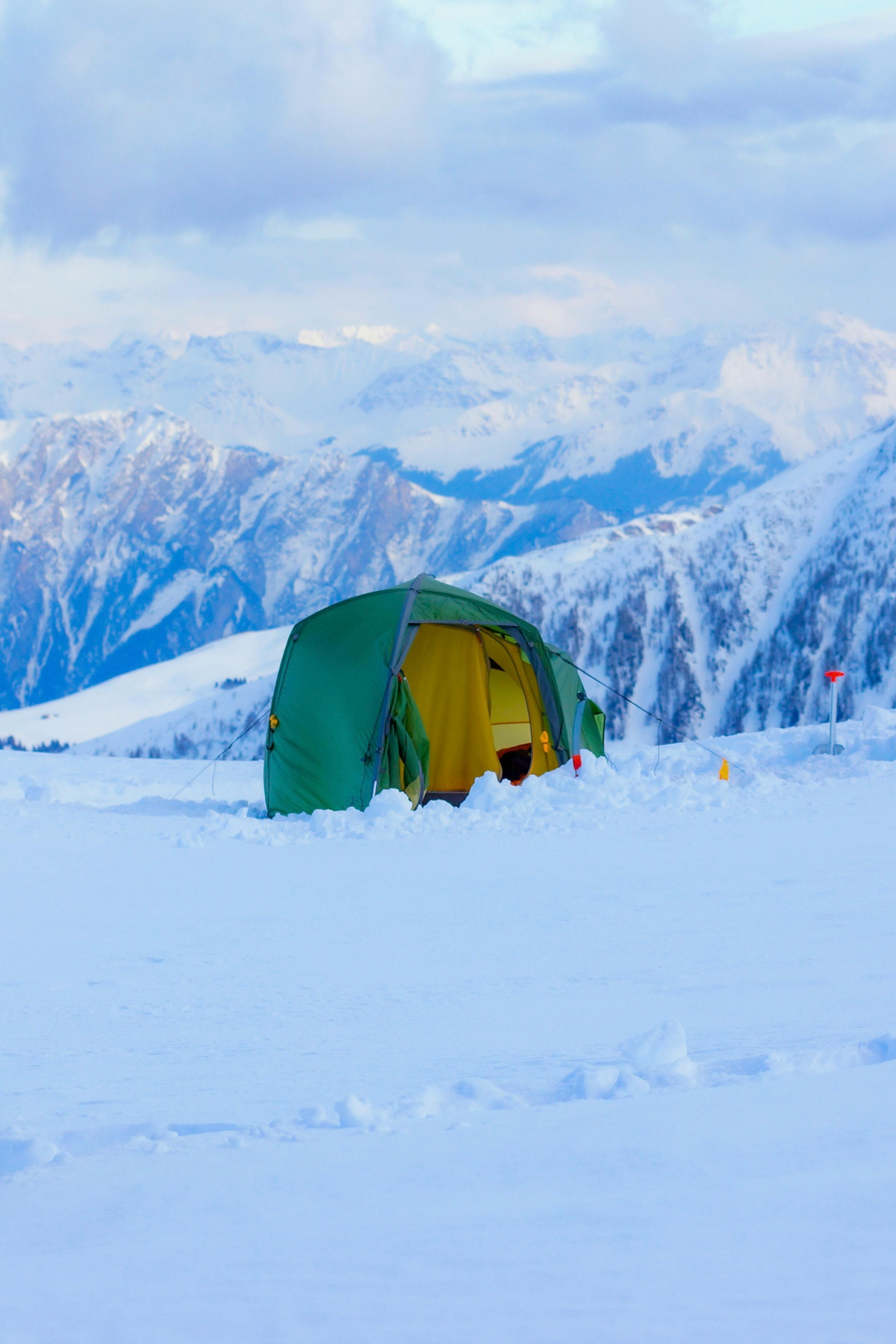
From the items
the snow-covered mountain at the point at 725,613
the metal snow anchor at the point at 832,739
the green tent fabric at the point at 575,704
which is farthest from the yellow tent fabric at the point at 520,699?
the snow-covered mountain at the point at 725,613

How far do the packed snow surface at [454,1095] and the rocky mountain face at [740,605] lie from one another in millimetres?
115374

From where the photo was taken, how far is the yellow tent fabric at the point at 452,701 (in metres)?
17.0

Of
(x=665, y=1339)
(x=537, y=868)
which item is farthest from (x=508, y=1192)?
(x=537, y=868)

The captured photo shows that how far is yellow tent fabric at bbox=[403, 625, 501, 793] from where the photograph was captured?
1697cm

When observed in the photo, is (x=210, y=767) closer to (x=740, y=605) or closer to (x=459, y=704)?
(x=459, y=704)

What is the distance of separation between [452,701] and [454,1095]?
12265 millimetres

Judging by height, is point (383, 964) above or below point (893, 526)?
above

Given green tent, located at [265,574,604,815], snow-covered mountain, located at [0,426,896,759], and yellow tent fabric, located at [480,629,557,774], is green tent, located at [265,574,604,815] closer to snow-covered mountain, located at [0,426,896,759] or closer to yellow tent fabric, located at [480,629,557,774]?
yellow tent fabric, located at [480,629,557,774]

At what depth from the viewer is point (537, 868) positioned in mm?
10477

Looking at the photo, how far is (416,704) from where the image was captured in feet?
54.1

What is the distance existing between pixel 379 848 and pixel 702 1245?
28.4ft

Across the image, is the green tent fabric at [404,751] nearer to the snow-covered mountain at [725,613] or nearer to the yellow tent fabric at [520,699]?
the yellow tent fabric at [520,699]

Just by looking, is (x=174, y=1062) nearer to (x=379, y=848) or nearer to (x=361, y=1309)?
(x=361, y=1309)

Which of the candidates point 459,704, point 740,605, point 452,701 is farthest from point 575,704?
point 740,605
